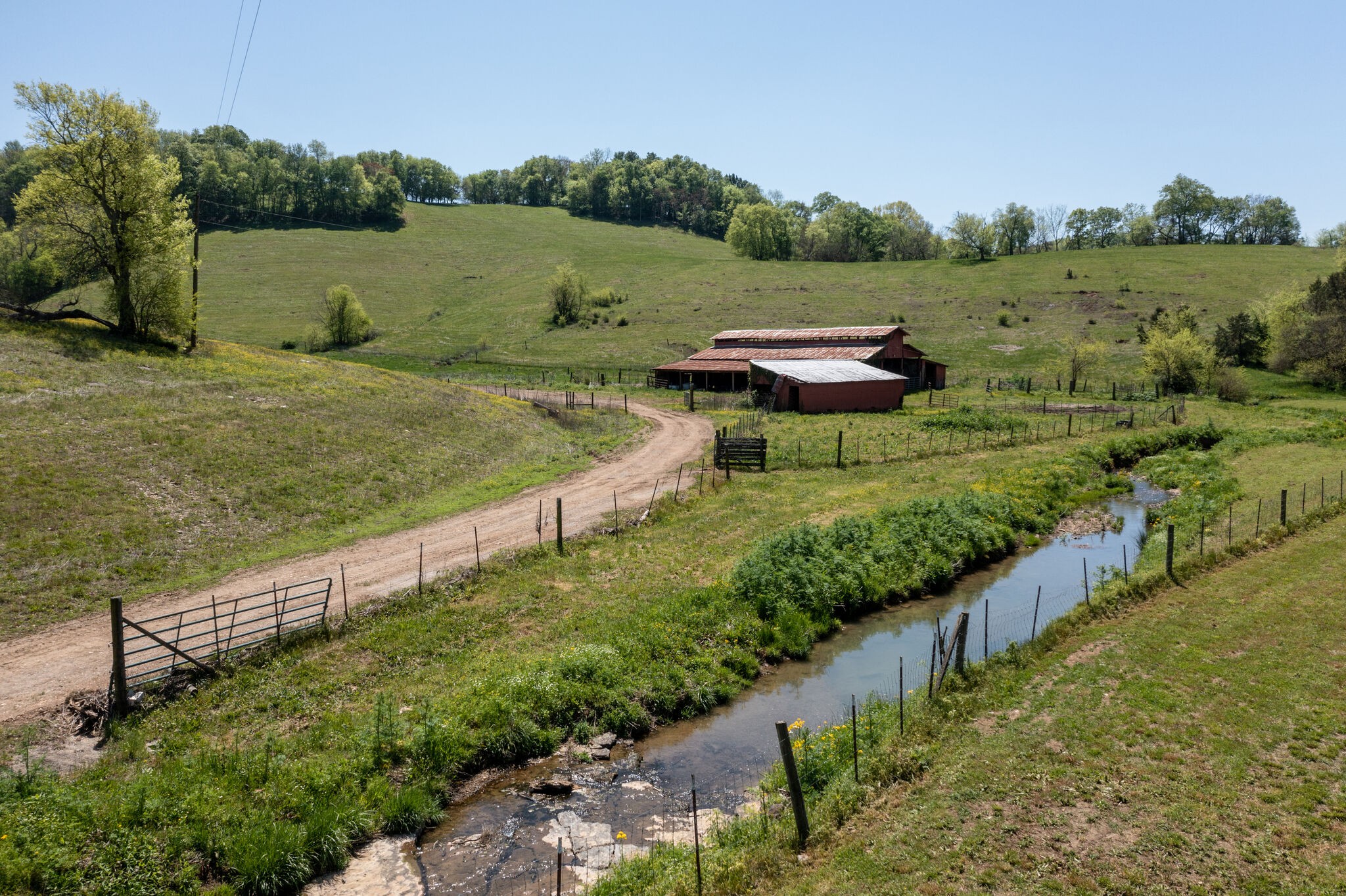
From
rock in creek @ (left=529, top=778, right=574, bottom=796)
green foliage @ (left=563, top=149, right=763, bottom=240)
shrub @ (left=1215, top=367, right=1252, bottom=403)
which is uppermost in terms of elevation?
green foliage @ (left=563, top=149, right=763, bottom=240)

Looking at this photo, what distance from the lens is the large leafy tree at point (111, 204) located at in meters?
38.1

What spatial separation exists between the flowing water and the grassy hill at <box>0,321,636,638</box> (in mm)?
13153

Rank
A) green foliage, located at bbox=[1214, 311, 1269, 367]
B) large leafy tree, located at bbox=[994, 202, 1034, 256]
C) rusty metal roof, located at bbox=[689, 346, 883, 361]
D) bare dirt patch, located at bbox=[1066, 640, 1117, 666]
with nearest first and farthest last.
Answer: bare dirt patch, located at bbox=[1066, 640, 1117, 666] < rusty metal roof, located at bbox=[689, 346, 883, 361] < green foliage, located at bbox=[1214, 311, 1269, 367] < large leafy tree, located at bbox=[994, 202, 1034, 256]

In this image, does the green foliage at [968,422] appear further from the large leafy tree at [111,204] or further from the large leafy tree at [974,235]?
the large leafy tree at [974,235]

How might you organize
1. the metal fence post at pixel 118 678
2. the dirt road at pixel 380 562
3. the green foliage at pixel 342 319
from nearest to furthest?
1. the metal fence post at pixel 118 678
2. the dirt road at pixel 380 562
3. the green foliage at pixel 342 319

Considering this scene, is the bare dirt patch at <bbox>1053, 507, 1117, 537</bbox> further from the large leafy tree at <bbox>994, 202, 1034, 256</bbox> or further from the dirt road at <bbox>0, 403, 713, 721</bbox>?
the large leafy tree at <bbox>994, 202, 1034, 256</bbox>

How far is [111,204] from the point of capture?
39.6 metres

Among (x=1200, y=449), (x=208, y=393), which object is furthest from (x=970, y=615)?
(x=208, y=393)

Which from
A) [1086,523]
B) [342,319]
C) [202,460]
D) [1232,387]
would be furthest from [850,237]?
[202,460]

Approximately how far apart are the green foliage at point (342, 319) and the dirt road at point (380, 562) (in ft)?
215

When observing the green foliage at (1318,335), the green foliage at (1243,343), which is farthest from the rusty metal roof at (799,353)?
the green foliage at (1318,335)

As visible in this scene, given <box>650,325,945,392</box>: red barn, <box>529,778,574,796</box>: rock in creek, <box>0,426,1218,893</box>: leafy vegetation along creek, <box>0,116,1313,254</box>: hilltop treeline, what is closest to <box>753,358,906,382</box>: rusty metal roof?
<box>650,325,945,392</box>: red barn

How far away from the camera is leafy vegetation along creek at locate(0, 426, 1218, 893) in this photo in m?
10.2

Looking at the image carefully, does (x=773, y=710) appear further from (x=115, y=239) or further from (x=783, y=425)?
(x=115, y=239)
